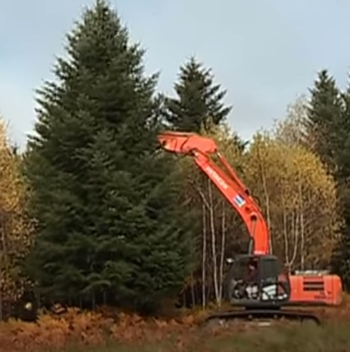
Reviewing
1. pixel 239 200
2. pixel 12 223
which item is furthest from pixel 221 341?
pixel 12 223

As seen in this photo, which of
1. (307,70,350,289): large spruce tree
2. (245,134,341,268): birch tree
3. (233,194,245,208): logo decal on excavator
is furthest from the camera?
(307,70,350,289): large spruce tree

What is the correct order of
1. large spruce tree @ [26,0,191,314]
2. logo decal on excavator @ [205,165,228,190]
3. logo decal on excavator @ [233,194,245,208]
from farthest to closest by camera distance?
1. logo decal on excavator @ [205,165,228,190]
2. logo decal on excavator @ [233,194,245,208]
3. large spruce tree @ [26,0,191,314]

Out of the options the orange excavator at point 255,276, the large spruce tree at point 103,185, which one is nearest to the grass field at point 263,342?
the orange excavator at point 255,276

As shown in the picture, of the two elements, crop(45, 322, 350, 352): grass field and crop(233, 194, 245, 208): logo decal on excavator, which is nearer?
crop(45, 322, 350, 352): grass field

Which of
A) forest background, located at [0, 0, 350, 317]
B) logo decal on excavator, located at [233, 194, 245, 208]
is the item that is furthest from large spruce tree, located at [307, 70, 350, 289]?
logo decal on excavator, located at [233, 194, 245, 208]

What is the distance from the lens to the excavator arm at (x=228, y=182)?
86.9 feet

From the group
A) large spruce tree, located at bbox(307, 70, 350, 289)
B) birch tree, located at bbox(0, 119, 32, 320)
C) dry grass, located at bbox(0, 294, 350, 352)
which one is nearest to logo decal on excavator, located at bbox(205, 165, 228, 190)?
birch tree, located at bbox(0, 119, 32, 320)

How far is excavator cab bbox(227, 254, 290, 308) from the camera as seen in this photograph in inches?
956

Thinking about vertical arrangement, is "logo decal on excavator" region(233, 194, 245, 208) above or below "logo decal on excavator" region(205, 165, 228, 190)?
below

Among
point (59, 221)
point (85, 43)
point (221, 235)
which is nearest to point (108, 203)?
point (59, 221)

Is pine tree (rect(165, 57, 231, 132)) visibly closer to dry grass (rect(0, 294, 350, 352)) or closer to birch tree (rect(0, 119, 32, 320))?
birch tree (rect(0, 119, 32, 320))

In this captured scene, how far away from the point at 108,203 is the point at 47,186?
7.56 feet

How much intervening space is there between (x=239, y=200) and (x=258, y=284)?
3.82m

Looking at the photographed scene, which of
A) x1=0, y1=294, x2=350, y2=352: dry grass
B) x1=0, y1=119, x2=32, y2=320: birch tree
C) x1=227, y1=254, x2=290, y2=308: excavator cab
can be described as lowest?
x1=0, y1=294, x2=350, y2=352: dry grass
